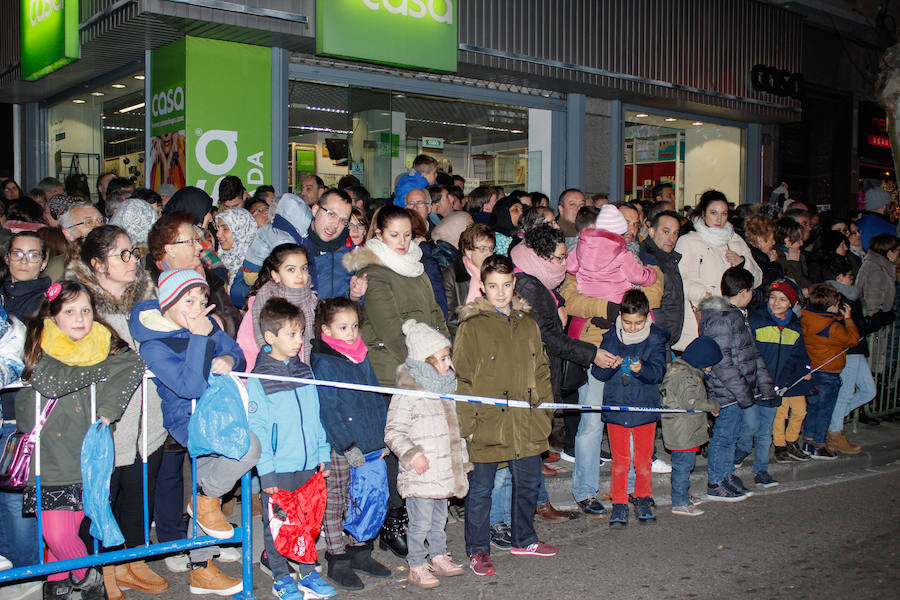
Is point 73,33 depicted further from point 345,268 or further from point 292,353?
point 292,353

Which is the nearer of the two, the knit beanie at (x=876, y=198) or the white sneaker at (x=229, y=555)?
the white sneaker at (x=229, y=555)

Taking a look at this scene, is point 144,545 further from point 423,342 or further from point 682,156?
point 682,156

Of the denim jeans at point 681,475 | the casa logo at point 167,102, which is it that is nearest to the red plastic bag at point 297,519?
the denim jeans at point 681,475

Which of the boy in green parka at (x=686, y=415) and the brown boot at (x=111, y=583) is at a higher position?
the boy in green parka at (x=686, y=415)

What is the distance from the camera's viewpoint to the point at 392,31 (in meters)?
11.0

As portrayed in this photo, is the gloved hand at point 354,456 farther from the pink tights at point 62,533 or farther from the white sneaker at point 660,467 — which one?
the white sneaker at point 660,467

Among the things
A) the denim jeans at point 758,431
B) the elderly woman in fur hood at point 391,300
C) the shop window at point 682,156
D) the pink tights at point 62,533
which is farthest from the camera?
the shop window at point 682,156

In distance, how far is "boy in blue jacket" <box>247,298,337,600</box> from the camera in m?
4.63

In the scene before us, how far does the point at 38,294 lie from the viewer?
17.2ft

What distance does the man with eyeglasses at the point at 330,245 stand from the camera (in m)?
5.96

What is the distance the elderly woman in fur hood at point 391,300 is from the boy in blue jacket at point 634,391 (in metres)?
1.36

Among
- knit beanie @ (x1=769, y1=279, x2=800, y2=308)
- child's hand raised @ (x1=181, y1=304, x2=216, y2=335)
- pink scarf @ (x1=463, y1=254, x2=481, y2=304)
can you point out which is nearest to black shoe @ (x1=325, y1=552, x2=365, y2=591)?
child's hand raised @ (x1=181, y1=304, x2=216, y2=335)

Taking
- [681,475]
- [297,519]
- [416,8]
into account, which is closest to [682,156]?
[416,8]

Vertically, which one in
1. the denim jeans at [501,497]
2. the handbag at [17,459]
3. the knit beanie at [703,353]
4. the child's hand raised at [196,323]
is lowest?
the denim jeans at [501,497]
